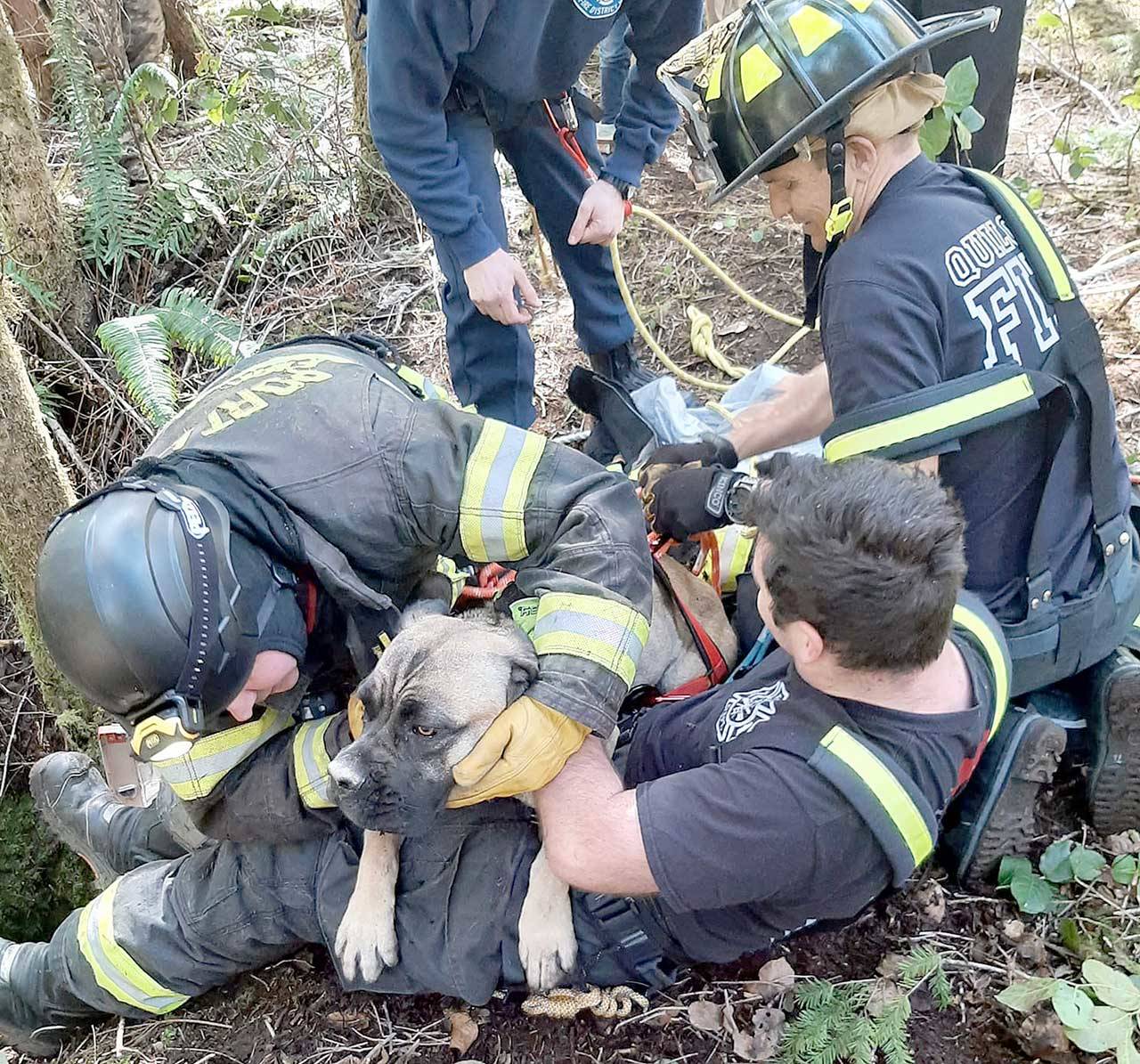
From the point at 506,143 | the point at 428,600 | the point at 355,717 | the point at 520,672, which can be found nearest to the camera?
the point at 520,672

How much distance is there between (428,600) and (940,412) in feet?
5.18

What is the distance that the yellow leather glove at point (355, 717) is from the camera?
2684 millimetres

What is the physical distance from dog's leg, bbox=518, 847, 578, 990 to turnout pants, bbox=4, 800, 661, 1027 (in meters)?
0.06

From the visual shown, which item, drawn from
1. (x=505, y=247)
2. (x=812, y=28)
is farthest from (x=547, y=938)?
(x=505, y=247)

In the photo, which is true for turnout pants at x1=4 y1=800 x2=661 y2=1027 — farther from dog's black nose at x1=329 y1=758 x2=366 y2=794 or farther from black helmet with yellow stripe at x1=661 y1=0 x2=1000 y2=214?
black helmet with yellow stripe at x1=661 y1=0 x2=1000 y2=214

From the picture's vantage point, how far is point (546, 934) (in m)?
2.80

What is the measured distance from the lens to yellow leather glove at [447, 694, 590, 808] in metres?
2.53

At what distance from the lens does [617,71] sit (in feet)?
22.2

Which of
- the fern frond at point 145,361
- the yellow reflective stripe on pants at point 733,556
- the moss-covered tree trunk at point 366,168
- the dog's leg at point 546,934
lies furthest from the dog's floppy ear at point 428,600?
the moss-covered tree trunk at point 366,168

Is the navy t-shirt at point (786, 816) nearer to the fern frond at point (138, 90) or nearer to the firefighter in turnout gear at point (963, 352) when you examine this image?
the firefighter in turnout gear at point (963, 352)

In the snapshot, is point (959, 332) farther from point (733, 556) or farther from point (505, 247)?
point (505, 247)

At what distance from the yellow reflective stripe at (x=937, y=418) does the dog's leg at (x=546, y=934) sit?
1467 millimetres

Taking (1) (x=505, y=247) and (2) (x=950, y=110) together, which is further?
(1) (x=505, y=247)

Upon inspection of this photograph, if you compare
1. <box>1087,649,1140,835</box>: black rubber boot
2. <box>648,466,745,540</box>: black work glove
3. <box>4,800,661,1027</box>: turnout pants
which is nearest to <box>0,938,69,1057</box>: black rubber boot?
<box>4,800,661,1027</box>: turnout pants
